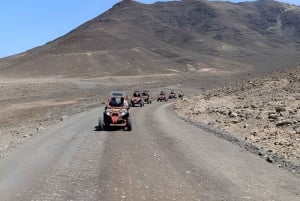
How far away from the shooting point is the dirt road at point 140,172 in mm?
12528

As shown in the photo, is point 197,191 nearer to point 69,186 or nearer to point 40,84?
point 69,186

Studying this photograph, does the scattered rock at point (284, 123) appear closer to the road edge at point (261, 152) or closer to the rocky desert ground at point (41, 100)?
the road edge at point (261, 152)

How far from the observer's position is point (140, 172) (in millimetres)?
15227

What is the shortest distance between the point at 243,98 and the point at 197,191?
104ft

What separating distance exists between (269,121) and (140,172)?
13.4m

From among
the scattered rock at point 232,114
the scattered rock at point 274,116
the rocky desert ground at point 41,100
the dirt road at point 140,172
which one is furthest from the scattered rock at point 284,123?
the rocky desert ground at point 41,100

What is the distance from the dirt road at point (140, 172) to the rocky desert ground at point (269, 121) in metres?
0.84

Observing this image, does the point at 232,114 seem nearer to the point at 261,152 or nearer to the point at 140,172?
the point at 261,152

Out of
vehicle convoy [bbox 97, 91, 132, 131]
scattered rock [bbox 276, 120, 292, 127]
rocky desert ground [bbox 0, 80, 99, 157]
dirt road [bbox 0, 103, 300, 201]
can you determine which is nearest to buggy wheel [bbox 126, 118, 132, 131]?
vehicle convoy [bbox 97, 91, 132, 131]

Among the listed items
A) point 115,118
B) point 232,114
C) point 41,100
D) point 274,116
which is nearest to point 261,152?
point 274,116

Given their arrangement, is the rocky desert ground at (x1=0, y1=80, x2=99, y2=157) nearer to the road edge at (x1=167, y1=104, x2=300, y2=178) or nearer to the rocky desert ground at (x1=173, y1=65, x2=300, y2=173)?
the rocky desert ground at (x1=173, y1=65, x2=300, y2=173)

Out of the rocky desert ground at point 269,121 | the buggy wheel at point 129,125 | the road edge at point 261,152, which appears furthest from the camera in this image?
the buggy wheel at point 129,125

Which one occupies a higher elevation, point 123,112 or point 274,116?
point 123,112

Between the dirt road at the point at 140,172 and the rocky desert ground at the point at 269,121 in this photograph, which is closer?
the dirt road at the point at 140,172
